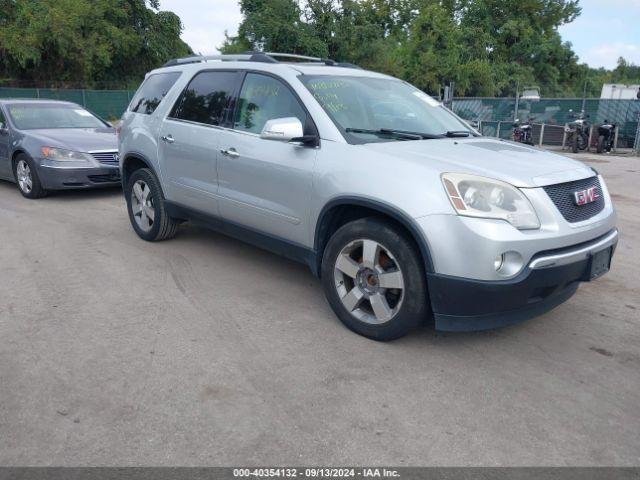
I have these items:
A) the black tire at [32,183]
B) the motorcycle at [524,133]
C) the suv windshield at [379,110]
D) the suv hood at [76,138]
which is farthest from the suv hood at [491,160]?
the motorcycle at [524,133]

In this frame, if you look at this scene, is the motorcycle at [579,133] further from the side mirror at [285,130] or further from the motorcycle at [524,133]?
the side mirror at [285,130]

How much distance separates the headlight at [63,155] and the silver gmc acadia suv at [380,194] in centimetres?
329

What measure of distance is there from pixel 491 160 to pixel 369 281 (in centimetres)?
110

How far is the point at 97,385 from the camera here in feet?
10.4

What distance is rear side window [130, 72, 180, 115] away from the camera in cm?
565

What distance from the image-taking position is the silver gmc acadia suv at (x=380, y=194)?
3.22 meters

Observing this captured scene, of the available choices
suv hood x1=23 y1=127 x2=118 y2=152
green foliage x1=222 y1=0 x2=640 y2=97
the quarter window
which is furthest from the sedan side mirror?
green foliage x1=222 y1=0 x2=640 y2=97

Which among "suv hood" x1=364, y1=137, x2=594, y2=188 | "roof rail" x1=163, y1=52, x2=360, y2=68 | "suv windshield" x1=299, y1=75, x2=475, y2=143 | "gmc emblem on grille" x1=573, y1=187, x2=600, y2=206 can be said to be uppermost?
"roof rail" x1=163, y1=52, x2=360, y2=68

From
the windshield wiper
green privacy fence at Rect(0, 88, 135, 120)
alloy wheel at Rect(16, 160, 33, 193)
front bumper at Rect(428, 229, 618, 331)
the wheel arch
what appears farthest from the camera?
A: green privacy fence at Rect(0, 88, 135, 120)

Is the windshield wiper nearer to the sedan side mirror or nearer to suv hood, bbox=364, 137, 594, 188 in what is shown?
suv hood, bbox=364, 137, 594, 188

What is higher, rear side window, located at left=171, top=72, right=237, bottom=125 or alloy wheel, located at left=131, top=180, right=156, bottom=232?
rear side window, located at left=171, top=72, right=237, bottom=125

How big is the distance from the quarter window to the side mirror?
0.86ft

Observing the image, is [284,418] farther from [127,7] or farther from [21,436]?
[127,7]

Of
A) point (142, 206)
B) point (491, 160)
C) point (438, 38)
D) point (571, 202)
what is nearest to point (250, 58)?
point (142, 206)
